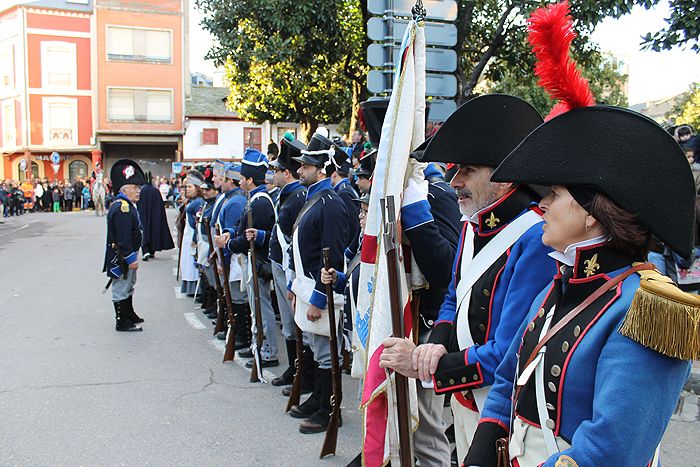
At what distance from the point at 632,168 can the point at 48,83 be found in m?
45.5

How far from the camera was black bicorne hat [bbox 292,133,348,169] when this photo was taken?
5.42 metres

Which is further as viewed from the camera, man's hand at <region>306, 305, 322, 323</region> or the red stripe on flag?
man's hand at <region>306, 305, 322, 323</region>

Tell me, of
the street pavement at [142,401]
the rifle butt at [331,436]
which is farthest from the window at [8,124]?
the rifle butt at [331,436]

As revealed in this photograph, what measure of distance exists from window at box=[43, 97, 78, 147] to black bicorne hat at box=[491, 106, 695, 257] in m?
44.6

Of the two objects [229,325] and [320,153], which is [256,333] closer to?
[229,325]

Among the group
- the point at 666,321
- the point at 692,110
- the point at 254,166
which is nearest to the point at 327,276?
the point at 666,321

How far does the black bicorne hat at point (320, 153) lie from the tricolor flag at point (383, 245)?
2.45 meters

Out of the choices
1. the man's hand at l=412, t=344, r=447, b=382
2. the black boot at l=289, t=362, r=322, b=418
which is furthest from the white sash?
the black boot at l=289, t=362, r=322, b=418

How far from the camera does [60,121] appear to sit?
41.4 metres

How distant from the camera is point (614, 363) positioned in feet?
5.24

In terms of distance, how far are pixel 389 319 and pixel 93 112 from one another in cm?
4306

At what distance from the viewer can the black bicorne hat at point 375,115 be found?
3.58m

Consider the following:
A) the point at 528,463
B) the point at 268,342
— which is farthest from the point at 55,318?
the point at 528,463

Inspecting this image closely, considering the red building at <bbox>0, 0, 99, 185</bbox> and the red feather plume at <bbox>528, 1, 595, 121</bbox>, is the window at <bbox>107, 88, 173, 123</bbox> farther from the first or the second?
the red feather plume at <bbox>528, 1, 595, 121</bbox>
